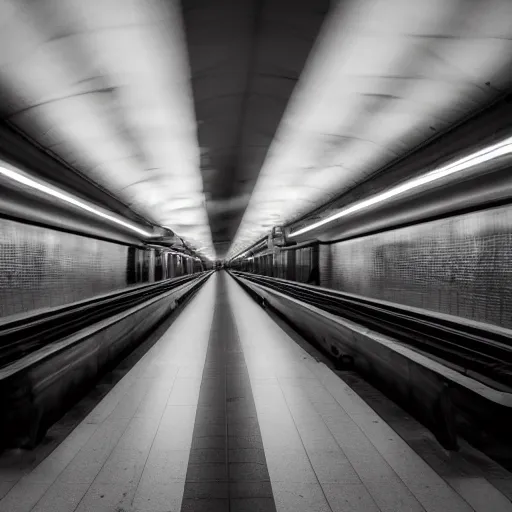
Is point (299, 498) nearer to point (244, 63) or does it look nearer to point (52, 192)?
point (244, 63)

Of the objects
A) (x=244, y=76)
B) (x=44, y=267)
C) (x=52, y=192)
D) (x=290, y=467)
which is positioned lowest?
(x=290, y=467)

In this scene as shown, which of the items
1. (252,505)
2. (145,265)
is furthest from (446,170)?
(145,265)

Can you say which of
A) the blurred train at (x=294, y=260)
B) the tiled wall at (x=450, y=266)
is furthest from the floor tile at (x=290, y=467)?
the blurred train at (x=294, y=260)

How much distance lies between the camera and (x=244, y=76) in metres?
3.84

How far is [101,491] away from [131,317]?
3.40 m

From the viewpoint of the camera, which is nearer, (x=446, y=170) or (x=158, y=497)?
(x=158, y=497)

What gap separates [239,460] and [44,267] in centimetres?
690

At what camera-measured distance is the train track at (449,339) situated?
2650mm

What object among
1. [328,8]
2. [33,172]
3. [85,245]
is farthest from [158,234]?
[328,8]

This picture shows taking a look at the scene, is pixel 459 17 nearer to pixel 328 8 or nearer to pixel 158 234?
pixel 328 8

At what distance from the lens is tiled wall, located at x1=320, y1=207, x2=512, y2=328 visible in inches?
195

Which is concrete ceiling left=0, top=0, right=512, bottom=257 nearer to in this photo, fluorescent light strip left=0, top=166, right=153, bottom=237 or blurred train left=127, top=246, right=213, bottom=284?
fluorescent light strip left=0, top=166, right=153, bottom=237

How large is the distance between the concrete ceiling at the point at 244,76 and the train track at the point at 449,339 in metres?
2.56

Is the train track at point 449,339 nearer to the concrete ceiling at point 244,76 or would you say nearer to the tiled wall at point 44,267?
the concrete ceiling at point 244,76
